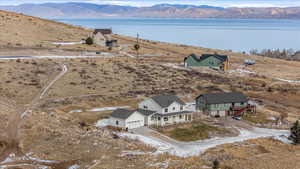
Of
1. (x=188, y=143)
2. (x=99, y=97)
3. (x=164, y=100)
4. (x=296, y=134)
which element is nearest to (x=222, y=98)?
(x=164, y=100)

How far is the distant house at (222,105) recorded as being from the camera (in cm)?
6281

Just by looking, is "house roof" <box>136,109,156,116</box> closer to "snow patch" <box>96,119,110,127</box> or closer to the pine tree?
"snow patch" <box>96,119,110,127</box>

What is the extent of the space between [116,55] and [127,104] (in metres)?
47.7

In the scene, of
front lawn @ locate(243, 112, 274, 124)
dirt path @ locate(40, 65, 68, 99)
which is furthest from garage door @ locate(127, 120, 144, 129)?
dirt path @ locate(40, 65, 68, 99)

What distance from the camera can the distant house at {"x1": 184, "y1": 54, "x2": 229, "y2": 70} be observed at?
105500 mm

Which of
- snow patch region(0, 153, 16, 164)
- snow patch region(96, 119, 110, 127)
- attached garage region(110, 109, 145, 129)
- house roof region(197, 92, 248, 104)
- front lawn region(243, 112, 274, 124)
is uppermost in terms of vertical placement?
house roof region(197, 92, 248, 104)

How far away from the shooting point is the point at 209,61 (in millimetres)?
107250

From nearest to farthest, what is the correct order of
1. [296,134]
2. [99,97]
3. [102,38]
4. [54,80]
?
1. [296,134]
2. [99,97]
3. [54,80]
4. [102,38]

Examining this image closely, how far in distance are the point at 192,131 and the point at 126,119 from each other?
10162mm

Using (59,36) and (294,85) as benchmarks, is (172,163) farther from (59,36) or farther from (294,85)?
(59,36)

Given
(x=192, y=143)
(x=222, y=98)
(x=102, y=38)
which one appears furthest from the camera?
(x=102, y=38)

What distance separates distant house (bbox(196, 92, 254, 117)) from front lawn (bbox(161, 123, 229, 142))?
22.9 feet

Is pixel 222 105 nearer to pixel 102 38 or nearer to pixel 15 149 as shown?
pixel 15 149

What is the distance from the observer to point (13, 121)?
50688 millimetres
